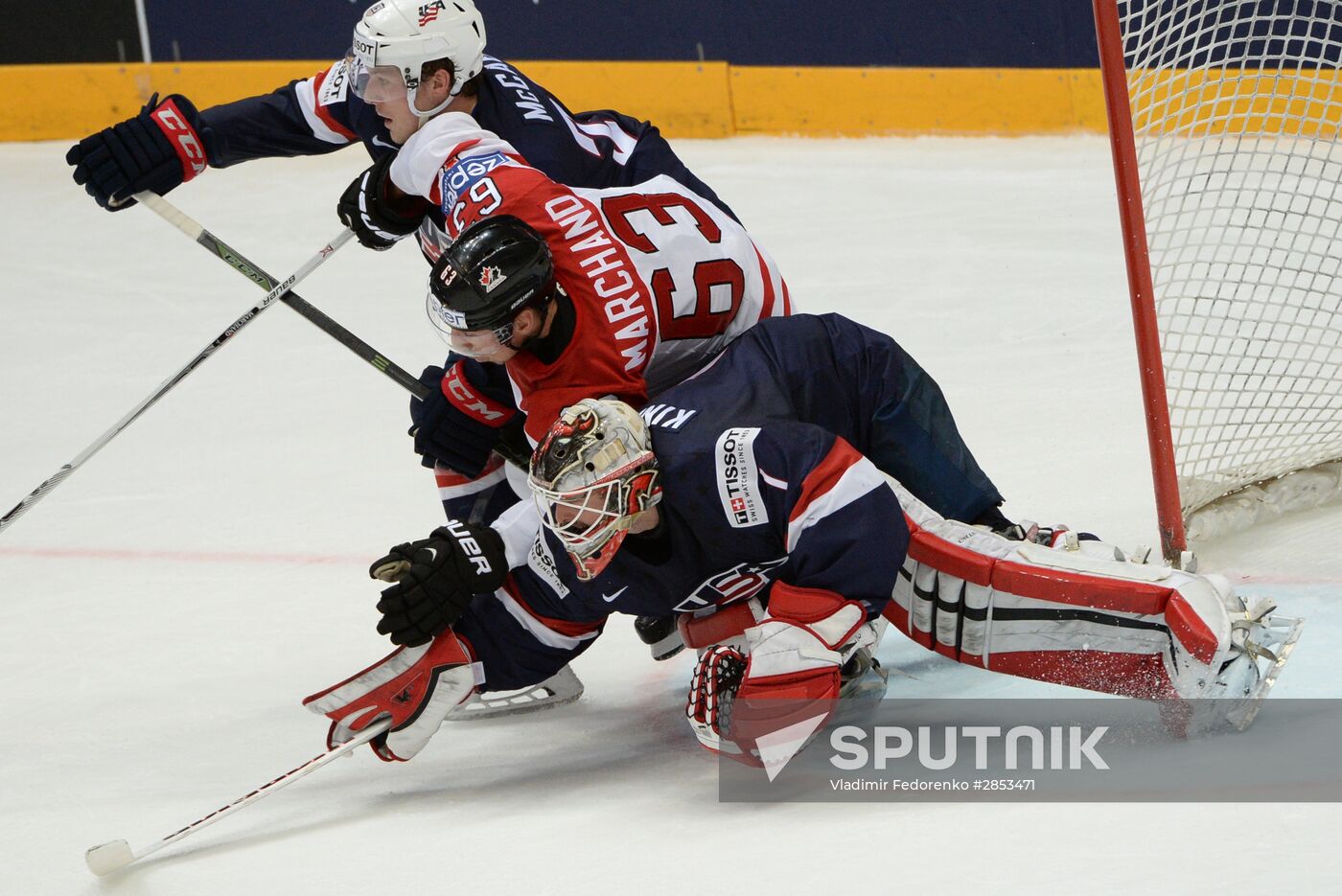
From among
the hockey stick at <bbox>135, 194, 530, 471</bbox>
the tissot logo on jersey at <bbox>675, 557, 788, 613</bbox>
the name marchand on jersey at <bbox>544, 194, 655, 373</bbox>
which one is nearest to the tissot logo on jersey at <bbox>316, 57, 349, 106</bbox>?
the hockey stick at <bbox>135, 194, 530, 471</bbox>

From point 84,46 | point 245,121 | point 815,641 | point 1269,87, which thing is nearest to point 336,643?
point 245,121

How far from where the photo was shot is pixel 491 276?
2.55 meters

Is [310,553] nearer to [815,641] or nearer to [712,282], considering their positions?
[712,282]

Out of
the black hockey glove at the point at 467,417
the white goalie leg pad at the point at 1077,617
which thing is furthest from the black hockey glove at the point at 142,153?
the white goalie leg pad at the point at 1077,617

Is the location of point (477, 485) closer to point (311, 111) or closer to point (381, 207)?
point (381, 207)

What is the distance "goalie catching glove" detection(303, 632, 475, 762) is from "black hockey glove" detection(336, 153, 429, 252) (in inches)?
34.8

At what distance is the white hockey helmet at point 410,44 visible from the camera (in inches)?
116

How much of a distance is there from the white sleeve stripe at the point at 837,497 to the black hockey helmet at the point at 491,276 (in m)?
0.58

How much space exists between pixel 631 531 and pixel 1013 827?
0.73 meters

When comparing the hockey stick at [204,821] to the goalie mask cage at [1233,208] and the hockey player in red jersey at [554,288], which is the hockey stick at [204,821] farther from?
the goalie mask cage at [1233,208]

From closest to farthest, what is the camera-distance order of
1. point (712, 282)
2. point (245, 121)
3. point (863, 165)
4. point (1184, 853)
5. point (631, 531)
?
point (1184, 853) → point (631, 531) → point (712, 282) → point (245, 121) → point (863, 165)

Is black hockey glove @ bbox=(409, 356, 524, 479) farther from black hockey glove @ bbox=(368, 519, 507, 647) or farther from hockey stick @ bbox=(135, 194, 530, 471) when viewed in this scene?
black hockey glove @ bbox=(368, 519, 507, 647)

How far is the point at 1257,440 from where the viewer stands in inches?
144

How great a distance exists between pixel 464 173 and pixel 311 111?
752 millimetres
